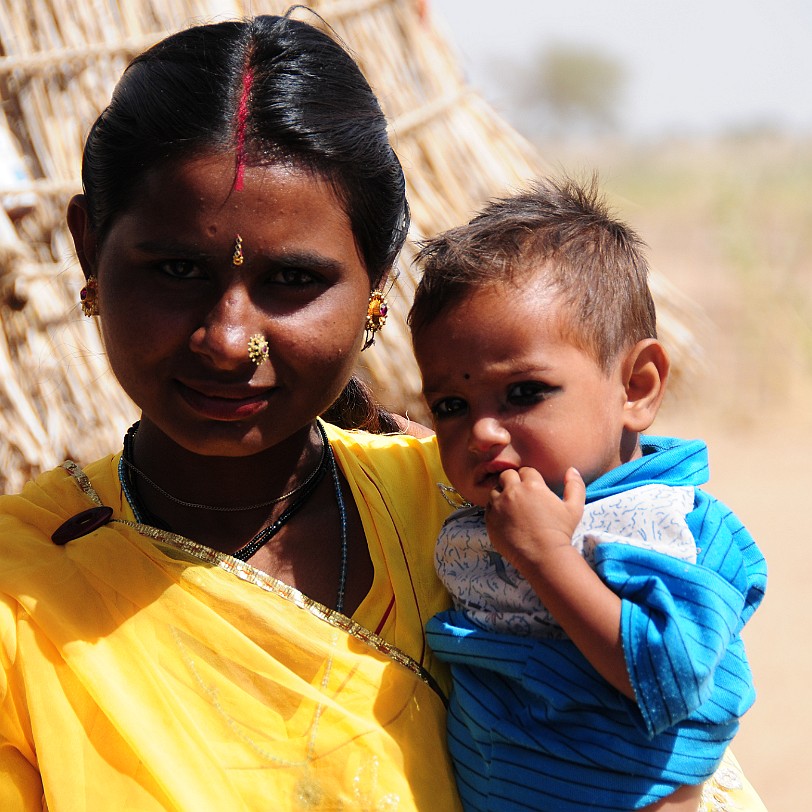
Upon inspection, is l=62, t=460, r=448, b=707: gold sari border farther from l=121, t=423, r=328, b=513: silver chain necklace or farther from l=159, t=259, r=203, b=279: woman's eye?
l=159, t=259, r=203, b=279: woman's eye

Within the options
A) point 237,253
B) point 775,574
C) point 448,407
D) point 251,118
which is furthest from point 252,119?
point 775,574

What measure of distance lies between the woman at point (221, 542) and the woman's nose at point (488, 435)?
0.77 ft

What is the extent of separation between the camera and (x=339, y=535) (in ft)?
6.42

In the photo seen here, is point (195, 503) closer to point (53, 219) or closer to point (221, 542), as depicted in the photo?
point (221, 542)

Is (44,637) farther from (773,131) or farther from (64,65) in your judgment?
(773,131)

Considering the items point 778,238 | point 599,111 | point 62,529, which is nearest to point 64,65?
point 62,529

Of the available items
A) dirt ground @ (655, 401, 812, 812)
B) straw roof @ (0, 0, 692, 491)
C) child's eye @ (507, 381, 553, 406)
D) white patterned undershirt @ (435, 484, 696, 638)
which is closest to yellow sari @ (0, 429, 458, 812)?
white patterned undershirt @ (435, 484, 696, 638)

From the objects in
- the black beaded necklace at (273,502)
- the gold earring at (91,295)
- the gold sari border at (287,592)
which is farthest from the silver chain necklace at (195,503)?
the gold earring at (91,295)

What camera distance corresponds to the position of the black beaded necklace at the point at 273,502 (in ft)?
6.20

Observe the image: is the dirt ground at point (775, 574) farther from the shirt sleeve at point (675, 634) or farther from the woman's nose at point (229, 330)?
the woman's nose at point (229, 330)

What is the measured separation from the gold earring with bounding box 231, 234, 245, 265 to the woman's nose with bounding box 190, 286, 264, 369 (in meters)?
0.04

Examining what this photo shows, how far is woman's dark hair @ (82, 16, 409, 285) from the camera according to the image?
171cm

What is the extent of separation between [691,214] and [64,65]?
1643 cm

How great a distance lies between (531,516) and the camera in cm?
167
